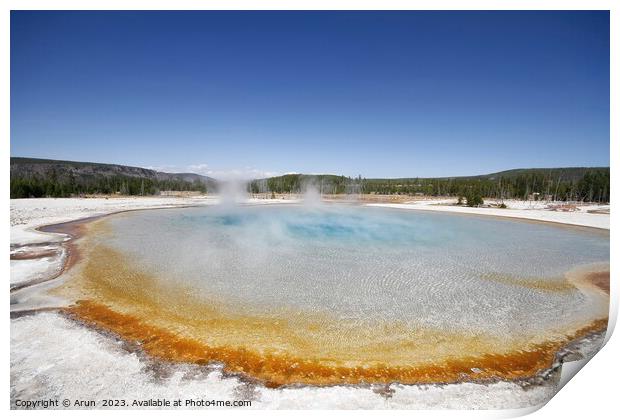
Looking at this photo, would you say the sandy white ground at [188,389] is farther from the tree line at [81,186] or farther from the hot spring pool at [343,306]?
the tree line at [81,186]

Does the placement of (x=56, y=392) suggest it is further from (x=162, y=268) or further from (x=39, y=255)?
(x=39, y=255)

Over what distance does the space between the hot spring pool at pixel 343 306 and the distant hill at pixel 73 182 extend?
375cm

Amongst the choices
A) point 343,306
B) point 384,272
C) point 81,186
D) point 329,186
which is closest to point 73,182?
point 81,186

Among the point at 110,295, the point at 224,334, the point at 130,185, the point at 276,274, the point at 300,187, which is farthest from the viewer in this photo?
the point at 300,187

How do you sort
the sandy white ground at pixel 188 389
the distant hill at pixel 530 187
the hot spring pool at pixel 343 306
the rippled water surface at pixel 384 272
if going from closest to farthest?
1. the sandy white ground at pixel 188 389
2. the hot spring pool at pixel 343 306
3. the rippled water surface at pixel 384 272
4. the distant hill at pixel 530 187

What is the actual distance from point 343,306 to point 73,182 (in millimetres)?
61883

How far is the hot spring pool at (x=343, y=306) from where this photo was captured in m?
3.87

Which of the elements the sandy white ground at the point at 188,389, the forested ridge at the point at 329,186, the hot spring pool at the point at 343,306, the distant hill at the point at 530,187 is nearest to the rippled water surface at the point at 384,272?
the hot spring pool at the point at 343,306

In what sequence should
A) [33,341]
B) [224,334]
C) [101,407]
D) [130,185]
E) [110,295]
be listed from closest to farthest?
[101,407] < [33,341] < [224,334] < [110,295] < [130,185]

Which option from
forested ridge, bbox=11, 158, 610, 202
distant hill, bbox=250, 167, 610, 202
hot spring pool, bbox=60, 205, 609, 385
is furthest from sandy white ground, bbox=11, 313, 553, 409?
distant hill, bbox=250, 167, 610, 202

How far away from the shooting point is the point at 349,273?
25.7ft

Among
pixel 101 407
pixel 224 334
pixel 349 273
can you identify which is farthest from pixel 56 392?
pixel 349 273

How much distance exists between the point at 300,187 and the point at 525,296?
215ft

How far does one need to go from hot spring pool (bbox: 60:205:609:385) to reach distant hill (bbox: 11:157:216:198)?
3.75 meters
